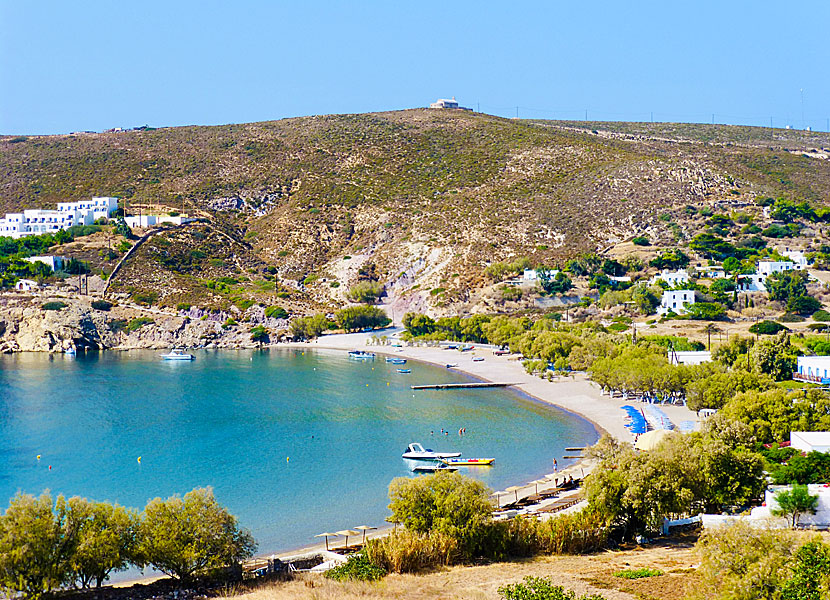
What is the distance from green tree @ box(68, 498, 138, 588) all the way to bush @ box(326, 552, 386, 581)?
5.98m

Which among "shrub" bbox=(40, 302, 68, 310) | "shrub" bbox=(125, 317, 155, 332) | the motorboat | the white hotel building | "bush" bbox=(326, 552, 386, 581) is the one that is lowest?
the motorboat

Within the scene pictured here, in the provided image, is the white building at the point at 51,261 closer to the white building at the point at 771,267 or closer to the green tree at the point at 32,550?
the white building at the point at 771,267

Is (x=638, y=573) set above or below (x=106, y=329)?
below

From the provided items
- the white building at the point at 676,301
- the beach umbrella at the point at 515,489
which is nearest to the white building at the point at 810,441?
the beach umbrella at the point at 515,489

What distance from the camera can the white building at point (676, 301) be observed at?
85.7 meters

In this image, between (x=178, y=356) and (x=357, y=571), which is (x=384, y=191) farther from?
(x=357, y=571)

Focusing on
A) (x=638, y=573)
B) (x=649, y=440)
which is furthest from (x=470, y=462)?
(x=638, y=573)

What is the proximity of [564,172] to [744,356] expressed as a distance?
3011 inches

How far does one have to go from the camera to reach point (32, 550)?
74.1 feet

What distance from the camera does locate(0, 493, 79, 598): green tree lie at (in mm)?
22406

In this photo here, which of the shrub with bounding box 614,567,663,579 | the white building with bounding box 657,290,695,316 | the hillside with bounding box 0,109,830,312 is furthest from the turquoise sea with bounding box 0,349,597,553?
the hillside with bounding box 0,109,830,312

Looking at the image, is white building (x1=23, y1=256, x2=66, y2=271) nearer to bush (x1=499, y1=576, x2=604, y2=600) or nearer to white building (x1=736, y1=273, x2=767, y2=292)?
white building (x1=736, y1=273, x2=767, y2=292)

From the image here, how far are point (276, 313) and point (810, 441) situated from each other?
76486 mm

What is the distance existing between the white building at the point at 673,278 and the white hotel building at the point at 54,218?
261 feet
